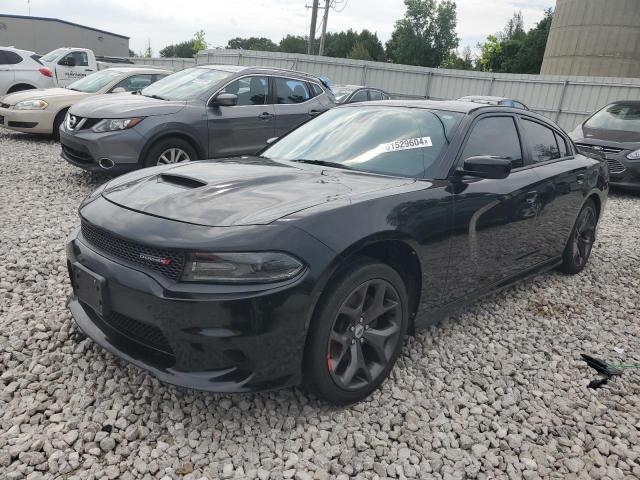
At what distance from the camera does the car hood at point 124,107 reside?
606 centimetres

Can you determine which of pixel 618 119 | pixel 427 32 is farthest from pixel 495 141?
pixel 427 32

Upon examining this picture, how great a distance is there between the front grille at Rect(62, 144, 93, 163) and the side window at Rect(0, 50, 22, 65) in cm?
709

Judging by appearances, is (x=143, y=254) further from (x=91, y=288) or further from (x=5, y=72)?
(x=5, y=72)

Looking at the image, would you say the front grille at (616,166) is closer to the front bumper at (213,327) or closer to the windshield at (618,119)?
the windshield at (618,119)

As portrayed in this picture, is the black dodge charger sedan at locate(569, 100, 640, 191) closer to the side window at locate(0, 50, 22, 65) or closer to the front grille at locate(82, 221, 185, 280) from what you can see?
the front grille at locate(82, 221, 185, 280)

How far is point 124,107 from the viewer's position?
20.2 ft

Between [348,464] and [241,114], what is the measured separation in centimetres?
549

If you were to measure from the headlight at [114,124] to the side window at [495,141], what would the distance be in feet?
13.9

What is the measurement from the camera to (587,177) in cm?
451

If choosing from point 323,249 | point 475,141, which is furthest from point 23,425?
point 475,141

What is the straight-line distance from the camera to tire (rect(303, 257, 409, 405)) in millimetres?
2299

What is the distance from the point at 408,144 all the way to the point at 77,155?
4.72 m

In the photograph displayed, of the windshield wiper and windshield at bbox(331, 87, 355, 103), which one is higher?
windshield at bbox(331, 87, 355, 103)

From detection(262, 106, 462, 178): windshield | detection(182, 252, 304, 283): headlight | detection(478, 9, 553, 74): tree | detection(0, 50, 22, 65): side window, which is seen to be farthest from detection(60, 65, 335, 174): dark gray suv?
detection(478, 9, 553, 74): tree
